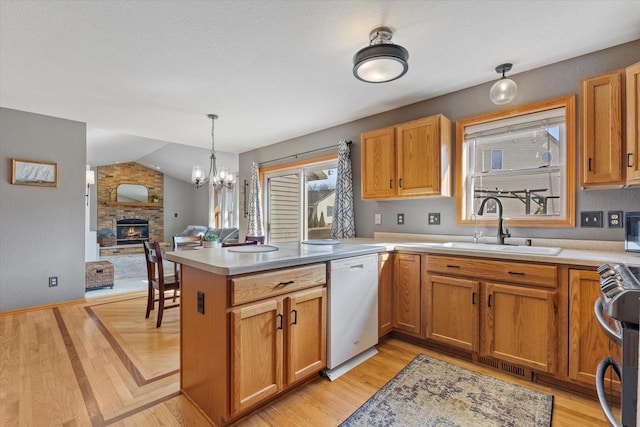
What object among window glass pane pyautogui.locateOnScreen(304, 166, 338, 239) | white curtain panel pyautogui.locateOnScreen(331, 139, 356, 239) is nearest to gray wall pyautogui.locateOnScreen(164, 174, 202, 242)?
window glass pane pyautogui.locateOnScreen(304, 166, 338, 239)

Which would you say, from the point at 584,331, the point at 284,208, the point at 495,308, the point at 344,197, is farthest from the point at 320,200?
the point at 584,331

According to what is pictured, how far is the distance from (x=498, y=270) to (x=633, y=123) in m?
1.16

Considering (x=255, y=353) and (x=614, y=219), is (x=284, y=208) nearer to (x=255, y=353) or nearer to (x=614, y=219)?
(x=255, y=353)

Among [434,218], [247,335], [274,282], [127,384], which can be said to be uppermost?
[434,218]

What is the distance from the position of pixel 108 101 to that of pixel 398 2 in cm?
296

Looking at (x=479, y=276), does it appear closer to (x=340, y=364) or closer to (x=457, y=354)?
(x=457, y=354)

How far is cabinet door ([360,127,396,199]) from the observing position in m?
2.95

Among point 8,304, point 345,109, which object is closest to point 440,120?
point 345,109

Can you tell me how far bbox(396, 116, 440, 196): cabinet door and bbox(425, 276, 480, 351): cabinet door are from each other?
0.85 metres

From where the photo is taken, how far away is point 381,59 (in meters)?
1.85

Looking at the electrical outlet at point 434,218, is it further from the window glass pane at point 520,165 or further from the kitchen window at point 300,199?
the kitchen window at point 300,199

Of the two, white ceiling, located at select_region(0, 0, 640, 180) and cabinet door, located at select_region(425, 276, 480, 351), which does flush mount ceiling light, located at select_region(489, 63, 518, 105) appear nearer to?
white ceiling, located at select_region(0, 0, 640, 180)

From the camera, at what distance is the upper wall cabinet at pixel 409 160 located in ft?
8.75

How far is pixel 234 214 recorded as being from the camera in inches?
354
